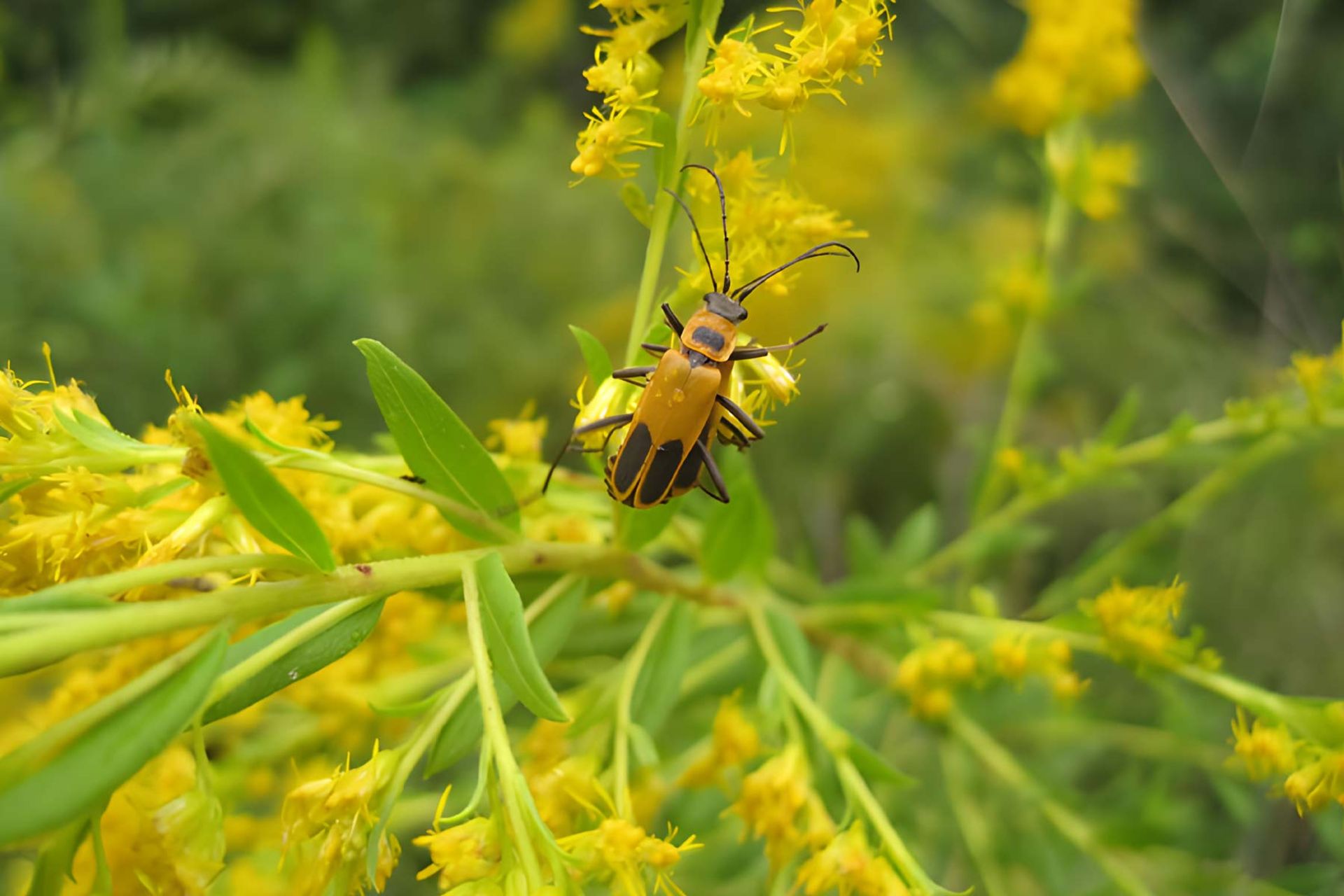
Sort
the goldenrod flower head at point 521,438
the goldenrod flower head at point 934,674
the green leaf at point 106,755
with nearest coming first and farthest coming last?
the green leaf at point 106,755 → the goldenrod flower head at point 521,438 → the goldenrod flower head at point 934,674

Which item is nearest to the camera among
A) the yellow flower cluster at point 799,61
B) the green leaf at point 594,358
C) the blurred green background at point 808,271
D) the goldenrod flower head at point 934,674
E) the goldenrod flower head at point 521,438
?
the yellow flower cluster at point 799,61

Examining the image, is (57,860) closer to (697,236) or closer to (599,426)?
A: (599,426)

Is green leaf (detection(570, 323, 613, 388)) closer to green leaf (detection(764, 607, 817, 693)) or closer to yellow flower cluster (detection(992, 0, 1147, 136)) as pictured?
A: green leaf (detection(764, 607, 817, 693))

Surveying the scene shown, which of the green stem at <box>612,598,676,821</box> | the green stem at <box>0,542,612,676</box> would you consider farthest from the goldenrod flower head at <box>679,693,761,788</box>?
the green stem at <box>0,542,612,676</box>

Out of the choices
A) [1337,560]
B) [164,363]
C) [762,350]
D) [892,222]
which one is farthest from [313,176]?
[1337,560]

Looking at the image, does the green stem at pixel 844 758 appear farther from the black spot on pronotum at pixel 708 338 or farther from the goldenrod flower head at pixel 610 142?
the goldenrod flower head at pixel 610 142

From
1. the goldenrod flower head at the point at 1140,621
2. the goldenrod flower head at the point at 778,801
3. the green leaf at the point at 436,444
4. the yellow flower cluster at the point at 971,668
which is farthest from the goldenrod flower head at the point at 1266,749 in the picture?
the green leaf at the point at 436,444
